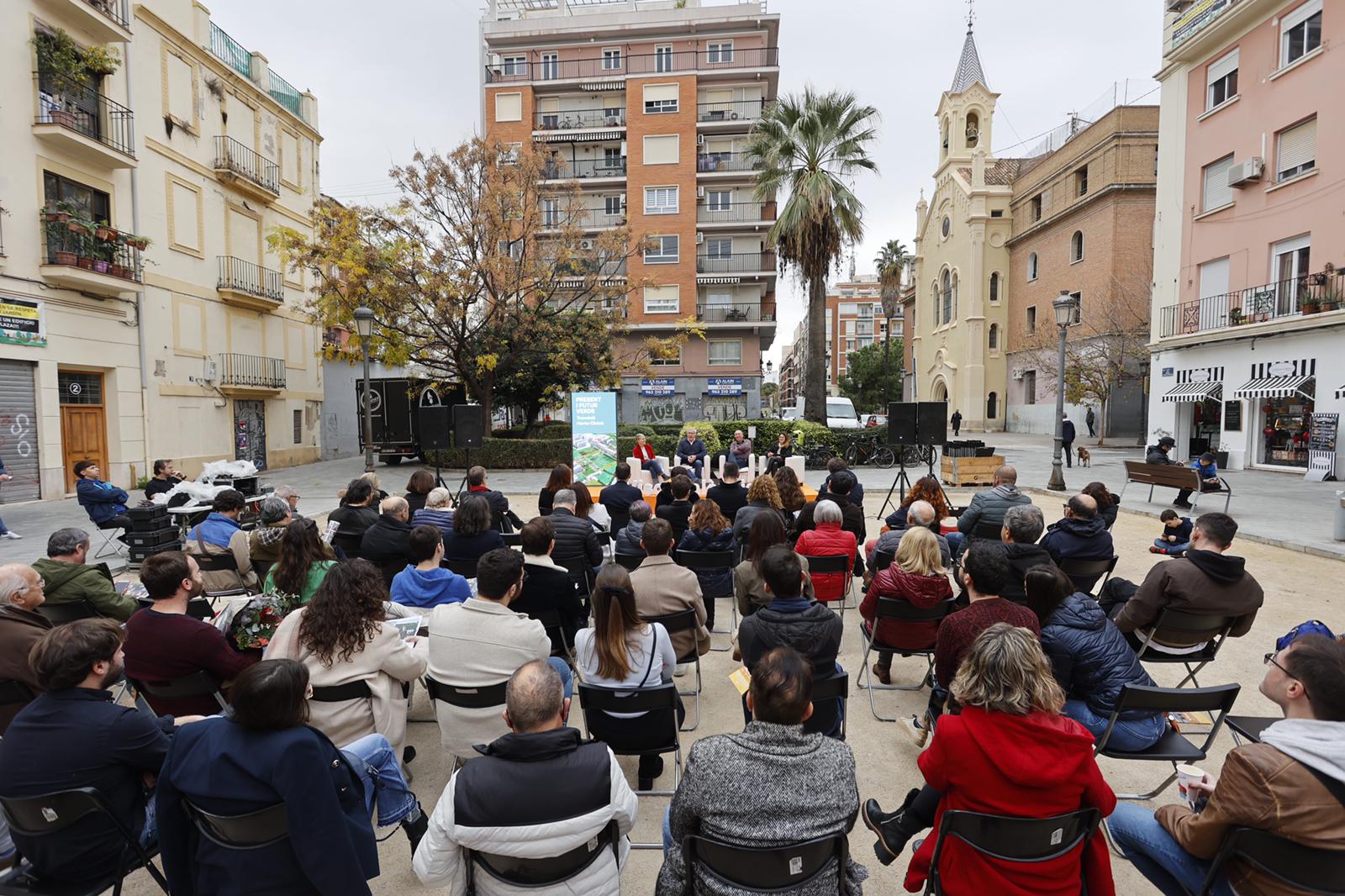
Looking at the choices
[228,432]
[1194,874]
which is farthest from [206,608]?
[228,432]

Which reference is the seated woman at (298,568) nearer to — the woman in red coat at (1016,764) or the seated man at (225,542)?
the seated man at (225,542)

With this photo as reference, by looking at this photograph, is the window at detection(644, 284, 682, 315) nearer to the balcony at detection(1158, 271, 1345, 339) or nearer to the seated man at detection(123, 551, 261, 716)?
the balcony at detection(1158, 271, 1345, 339)

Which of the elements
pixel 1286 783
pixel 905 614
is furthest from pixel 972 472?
pixel 1286 783

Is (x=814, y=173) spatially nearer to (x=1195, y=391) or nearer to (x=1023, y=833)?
(x=1195, y=391)

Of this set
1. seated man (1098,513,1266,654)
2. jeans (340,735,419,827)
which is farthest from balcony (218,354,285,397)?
seated man (1098,513,1266,654)

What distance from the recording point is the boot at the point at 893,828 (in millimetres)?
2355

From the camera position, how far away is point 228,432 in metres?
20.1

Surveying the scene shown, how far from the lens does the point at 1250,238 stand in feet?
57.8

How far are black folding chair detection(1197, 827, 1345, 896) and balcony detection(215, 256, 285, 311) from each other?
23.9 meters

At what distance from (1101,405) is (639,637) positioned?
32821mm

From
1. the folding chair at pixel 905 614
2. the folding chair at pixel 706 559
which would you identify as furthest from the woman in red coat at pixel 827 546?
the folding chair at pixel 905 614

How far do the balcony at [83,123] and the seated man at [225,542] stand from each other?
14.2 m

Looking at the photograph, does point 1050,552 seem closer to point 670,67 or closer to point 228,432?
point 228,432

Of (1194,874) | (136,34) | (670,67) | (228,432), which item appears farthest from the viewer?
(670,67)
